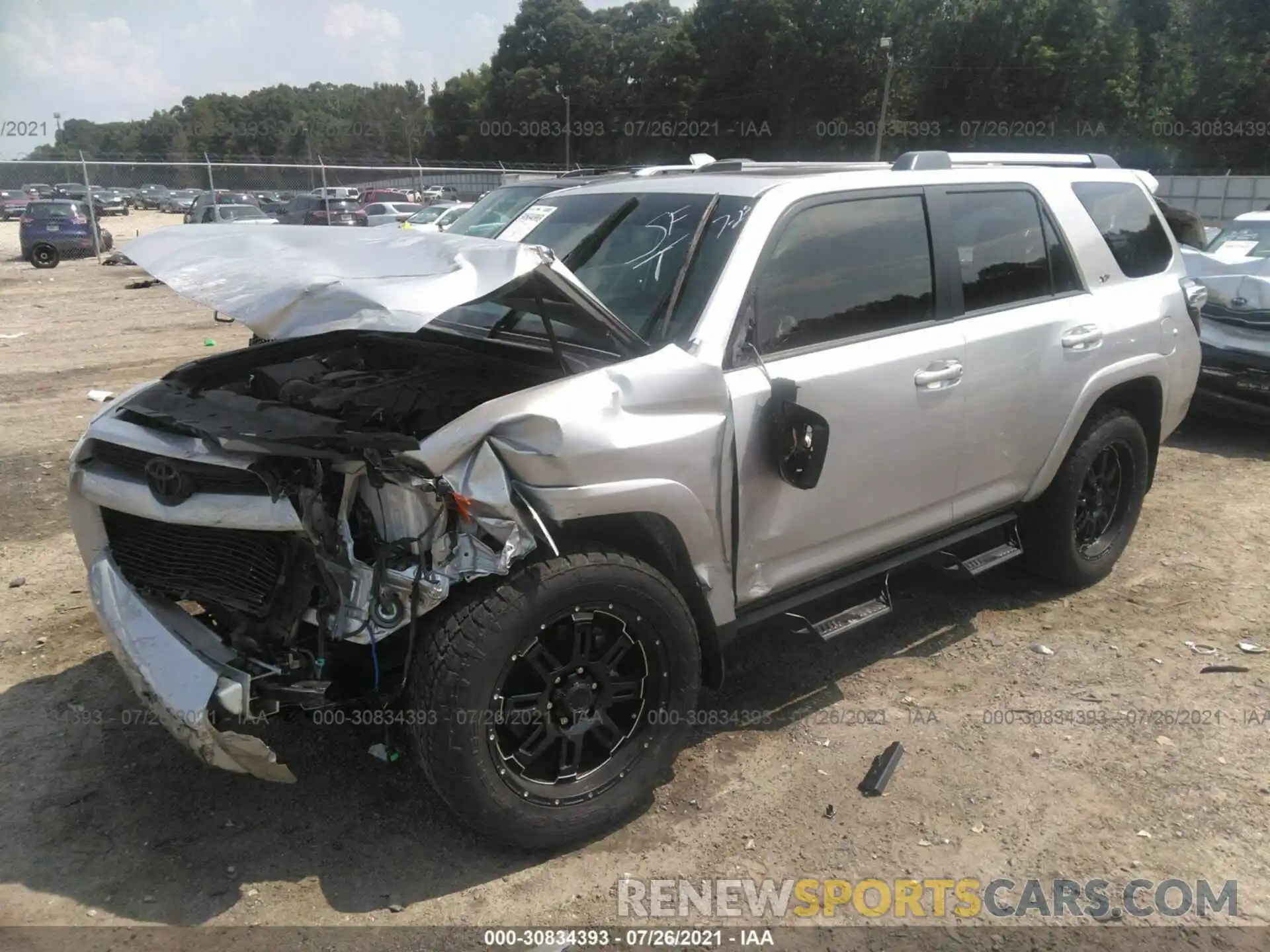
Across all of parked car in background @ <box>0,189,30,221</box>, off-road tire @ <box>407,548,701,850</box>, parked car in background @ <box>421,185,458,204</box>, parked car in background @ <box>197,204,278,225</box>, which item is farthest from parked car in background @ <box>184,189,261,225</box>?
off-road tire @ <box>407,548,701,850</box>

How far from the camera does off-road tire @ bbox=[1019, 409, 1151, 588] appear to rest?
174 inches

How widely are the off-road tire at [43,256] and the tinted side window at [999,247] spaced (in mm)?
23159

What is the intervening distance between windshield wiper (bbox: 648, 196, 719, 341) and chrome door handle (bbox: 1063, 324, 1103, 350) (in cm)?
186

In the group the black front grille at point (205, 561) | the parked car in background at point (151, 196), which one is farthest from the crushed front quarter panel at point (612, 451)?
the parked car in background at point (151, 196)

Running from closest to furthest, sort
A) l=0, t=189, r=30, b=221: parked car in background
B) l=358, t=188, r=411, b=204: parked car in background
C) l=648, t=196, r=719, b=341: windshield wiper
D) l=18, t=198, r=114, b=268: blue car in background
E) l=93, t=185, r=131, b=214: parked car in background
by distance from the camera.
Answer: l=648, t=196, r=719, b=341: windshield wiper, l=18, t=198, r=114, b=268: blue car in background, l=358, t=188, r=411, b=204: parked car in background, l=0, t=189, r=30, b=221: parked car in background, l=93, t=185, r=131, b=214: parked car in background

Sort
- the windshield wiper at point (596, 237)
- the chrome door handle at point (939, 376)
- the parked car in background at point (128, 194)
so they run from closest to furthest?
1. the chrome door handle at point (939, 376)
2. the windshield wiper at point (596, 237)
3. the parked car in background at point (128, 194)

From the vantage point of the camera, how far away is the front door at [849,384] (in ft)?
10.5

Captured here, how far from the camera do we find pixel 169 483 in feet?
8.89

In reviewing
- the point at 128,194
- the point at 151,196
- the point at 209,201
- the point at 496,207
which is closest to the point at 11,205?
the point at 128,194

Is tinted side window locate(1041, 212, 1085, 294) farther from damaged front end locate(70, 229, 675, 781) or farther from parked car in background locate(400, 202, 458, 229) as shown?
parked car in background locate(400, 202, 458, 229)

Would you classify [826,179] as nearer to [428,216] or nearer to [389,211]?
[428,216]

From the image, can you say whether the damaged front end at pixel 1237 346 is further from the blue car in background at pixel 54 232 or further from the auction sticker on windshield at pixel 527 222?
the blue car in background at pixel 54 232

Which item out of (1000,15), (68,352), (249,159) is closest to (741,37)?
(1000,15)

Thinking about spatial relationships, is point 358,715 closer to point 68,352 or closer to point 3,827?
point 3,827
